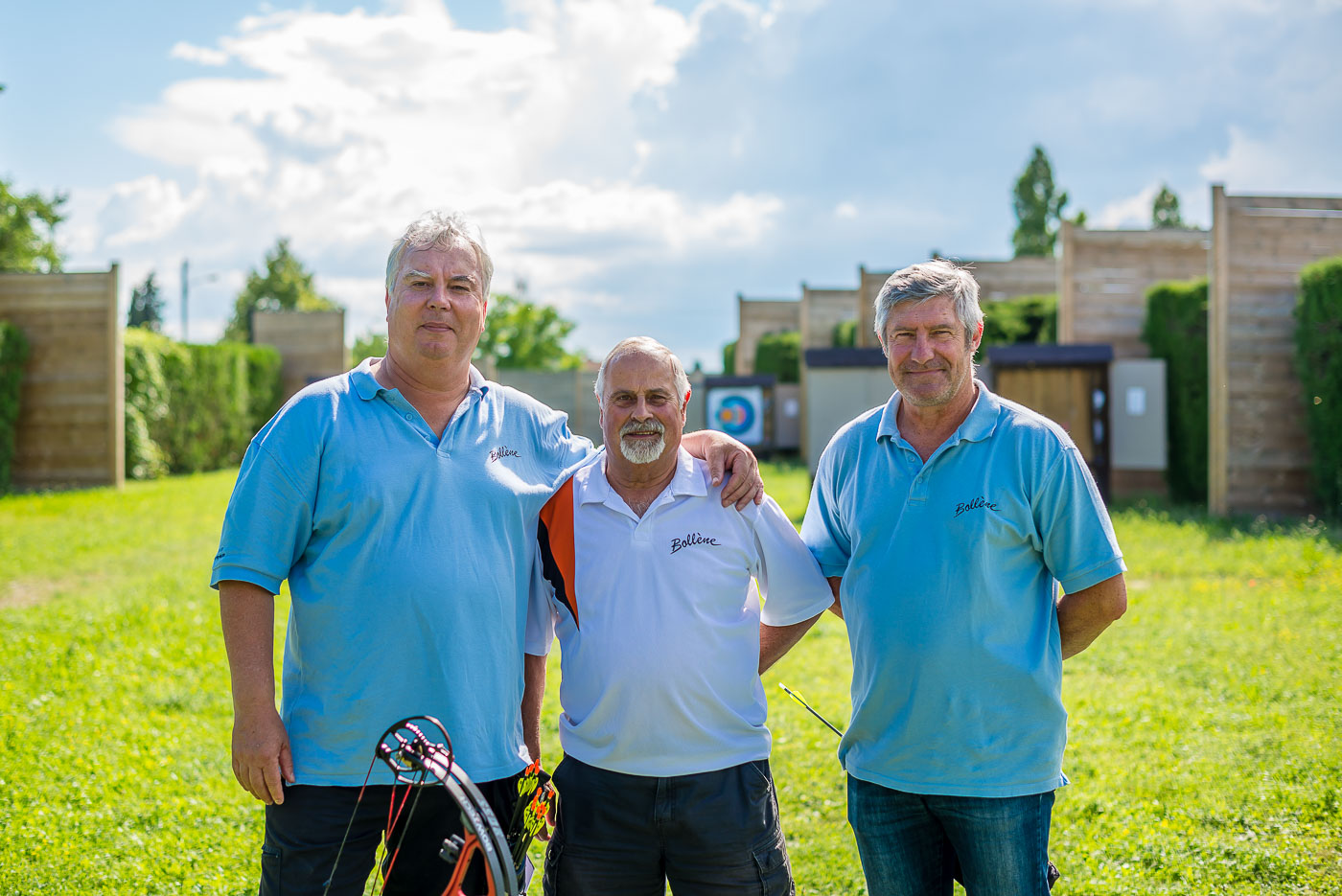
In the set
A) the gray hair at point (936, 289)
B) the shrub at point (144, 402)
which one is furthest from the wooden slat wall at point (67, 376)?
the gray hair at point (936, 289)

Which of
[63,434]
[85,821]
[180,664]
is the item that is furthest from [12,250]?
[85,821]

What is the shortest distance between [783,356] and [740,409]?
3.37 m

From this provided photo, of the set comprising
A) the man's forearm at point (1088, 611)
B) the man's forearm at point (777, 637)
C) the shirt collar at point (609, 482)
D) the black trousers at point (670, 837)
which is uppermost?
the shirt collar at point (609, 482)

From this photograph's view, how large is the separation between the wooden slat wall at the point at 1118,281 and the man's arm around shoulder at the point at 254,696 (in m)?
15.1

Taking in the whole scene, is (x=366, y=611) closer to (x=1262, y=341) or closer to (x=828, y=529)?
(x=828, y=529)

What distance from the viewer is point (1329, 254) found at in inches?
488

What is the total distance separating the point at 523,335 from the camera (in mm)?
40250

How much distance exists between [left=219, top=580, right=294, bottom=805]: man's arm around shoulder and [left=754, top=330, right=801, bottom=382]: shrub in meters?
26.1

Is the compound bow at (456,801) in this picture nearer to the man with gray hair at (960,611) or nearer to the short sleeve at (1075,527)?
the man with gray hair at (960,611)

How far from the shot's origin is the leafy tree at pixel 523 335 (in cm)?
3994

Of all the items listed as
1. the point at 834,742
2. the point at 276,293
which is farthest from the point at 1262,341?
the point at 276,293

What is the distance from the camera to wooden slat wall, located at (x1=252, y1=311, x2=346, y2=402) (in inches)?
1065

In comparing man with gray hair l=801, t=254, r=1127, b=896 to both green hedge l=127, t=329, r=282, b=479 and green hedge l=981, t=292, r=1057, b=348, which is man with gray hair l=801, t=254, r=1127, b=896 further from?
green hedge l=127, t=329, r=282, b=479

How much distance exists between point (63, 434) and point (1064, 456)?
703 inches
